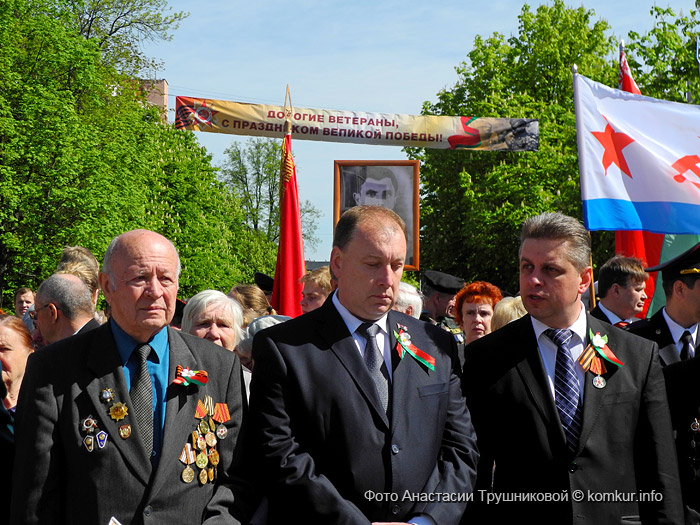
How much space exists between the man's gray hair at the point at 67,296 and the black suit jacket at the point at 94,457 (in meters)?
1.96

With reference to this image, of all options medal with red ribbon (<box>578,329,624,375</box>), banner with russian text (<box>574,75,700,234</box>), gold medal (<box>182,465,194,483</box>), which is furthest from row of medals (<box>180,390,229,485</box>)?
banner with russian text (<box>574,75,700,234</box>)

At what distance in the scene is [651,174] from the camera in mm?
7926

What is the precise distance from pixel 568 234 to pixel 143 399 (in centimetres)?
212

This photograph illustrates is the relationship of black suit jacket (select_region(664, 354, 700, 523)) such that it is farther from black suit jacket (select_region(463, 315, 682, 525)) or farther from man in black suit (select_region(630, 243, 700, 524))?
black suit jacket (select_region(463, 315, 682, 525))

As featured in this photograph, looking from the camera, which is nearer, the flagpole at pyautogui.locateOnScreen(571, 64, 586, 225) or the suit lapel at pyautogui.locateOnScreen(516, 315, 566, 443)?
the suit lapel at pyautogui.locateOnScreen(516, 315, 566, 443)

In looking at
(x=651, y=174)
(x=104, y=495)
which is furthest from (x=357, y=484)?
(x=651, y=174)

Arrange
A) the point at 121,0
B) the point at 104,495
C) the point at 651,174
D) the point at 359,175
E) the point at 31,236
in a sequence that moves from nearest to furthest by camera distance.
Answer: the point at 104,495, the point at 651,174, the point at 359,175, the point at 31,236, the point at 121,0

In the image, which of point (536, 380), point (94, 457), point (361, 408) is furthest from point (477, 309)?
point (94, 457)

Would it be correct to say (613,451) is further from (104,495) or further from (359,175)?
(359,175)

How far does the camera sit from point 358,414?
3652 millimetres

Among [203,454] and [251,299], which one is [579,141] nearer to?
[251,299]

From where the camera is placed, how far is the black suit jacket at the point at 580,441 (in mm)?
3834

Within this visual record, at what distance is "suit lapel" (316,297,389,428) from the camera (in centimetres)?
369

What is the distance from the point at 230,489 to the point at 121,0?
3041 cm
